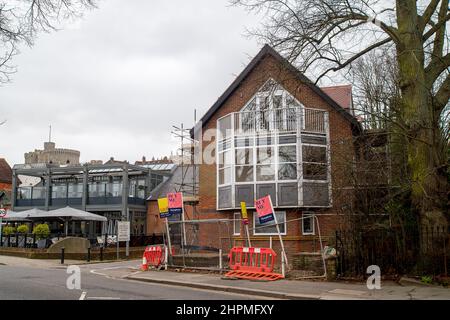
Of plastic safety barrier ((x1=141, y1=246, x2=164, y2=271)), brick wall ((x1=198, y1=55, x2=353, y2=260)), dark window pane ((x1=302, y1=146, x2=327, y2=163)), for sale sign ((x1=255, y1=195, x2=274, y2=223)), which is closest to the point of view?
brick wall ((x1=198, y1=55, x2=353, y2=260))

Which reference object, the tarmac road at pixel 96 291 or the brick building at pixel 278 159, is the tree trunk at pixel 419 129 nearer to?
the tarmac road at pixel 96 291

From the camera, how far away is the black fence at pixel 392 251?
13.2 metres

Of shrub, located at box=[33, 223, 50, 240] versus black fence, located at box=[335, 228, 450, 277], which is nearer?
black fence, located at box=[335, 228, 450, 277]

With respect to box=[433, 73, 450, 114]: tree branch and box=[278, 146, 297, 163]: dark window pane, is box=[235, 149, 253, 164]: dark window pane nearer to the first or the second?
box=[278, 146, 297, 163]: dark window pane

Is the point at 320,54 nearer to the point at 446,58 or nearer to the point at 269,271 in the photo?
the point at 446,58

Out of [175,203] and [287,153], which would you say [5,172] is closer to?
[175,203]

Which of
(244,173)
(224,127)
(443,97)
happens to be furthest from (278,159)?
(443,97)

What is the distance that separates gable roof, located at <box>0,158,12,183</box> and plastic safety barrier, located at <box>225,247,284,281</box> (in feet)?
187

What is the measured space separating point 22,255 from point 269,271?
62.1ft

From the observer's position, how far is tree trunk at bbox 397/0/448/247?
44.4 ft

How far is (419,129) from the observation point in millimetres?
13570

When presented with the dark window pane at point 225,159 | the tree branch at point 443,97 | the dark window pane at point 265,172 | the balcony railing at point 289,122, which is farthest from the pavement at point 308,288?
the balcony railing at point 289,122

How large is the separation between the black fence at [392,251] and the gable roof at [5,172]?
198 feet

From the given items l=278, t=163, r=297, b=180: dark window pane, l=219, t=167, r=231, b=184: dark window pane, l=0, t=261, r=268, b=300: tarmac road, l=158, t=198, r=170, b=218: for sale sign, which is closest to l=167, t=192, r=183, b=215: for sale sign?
l=158, t=198, r=170, b=218: for sale sign
